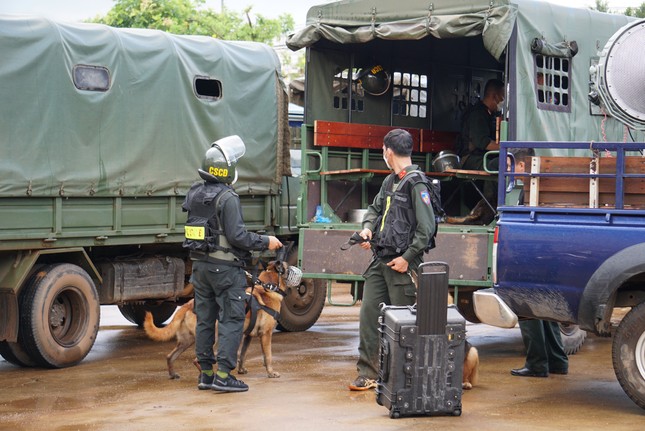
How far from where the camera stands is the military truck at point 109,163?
9641mm

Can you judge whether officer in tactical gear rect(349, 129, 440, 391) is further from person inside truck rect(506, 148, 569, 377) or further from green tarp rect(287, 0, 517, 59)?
green tarp rect(287, 0, 517, 59)

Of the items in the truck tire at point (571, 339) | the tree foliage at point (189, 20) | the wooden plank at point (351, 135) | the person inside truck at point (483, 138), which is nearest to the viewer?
the truck tire at point (571, 339)

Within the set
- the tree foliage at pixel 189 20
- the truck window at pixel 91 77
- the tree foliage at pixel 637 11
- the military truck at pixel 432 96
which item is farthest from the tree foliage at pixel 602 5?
the truck window at pixel 91 77

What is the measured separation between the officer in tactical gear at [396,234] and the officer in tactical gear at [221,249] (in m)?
0.84

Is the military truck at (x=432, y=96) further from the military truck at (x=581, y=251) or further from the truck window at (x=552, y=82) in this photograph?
the military truck at (x=581, y=251)

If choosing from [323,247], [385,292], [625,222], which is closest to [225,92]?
[323,247]

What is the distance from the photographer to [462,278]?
31.1 feet

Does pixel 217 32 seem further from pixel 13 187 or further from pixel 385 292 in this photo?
pixel 385 292

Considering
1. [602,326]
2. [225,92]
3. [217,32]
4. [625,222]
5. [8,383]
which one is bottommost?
[8,383]

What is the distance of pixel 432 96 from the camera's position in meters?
12.5

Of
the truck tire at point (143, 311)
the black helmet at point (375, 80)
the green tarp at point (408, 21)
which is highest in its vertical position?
the green tarp at point (408, 21)

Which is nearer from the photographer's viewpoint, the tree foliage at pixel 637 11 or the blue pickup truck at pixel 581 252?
the blue pickup truck at pixel 581 252

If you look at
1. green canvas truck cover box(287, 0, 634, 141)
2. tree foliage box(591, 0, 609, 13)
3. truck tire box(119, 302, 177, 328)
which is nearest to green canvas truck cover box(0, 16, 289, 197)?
green canvas truck cover box(287, 0, 634, 141)

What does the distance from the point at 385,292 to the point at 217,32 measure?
74.4ft
